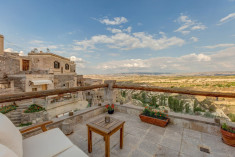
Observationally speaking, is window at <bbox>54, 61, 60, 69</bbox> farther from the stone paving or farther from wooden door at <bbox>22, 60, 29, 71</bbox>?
the stone paving

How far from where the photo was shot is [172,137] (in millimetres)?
2529

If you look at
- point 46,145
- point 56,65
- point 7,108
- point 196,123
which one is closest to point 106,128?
point 46,145

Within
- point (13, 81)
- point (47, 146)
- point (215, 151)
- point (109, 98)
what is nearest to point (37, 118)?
point (13, 81)

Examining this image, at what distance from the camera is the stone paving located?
2.02 m

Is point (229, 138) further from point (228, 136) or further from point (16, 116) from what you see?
point (16, 116)

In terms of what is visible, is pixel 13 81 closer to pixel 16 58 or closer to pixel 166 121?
pixel 16 58

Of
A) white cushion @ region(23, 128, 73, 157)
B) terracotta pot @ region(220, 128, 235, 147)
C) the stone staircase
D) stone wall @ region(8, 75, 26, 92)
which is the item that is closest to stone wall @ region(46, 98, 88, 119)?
the stone staircase

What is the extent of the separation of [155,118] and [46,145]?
2746 mm

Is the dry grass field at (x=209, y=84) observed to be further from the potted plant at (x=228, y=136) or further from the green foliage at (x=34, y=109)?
the green foliage at (x=34, y=109)

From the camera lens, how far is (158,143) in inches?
91.0

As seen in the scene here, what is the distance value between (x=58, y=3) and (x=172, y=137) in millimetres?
13060

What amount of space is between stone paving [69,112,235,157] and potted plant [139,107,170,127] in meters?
0.16

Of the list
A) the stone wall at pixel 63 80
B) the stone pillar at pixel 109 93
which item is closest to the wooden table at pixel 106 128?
the stone pillar at pixel 109 93

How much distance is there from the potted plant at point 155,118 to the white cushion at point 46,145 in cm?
238
